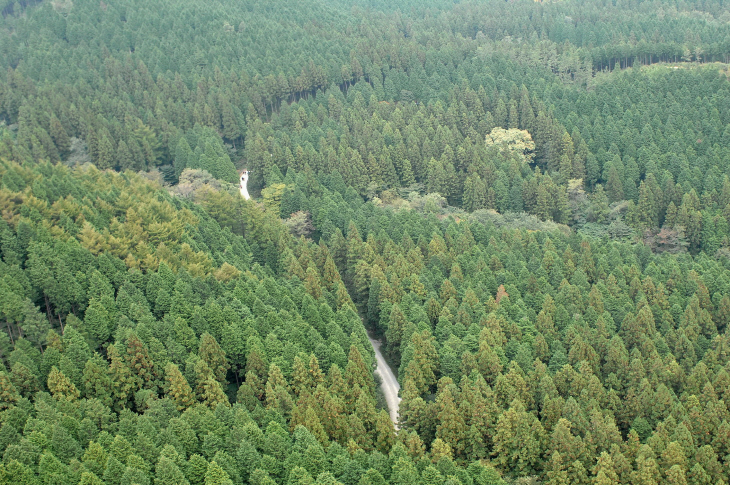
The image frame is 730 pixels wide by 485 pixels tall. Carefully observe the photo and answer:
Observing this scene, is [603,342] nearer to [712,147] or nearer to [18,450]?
[18,450]

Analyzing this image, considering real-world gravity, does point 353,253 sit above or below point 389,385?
above

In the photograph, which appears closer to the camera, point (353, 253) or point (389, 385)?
point (389, 385)

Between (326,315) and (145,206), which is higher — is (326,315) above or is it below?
below

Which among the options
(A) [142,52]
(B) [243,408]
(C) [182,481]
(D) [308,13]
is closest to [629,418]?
(B) [243,408]

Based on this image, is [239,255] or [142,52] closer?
[239,255]

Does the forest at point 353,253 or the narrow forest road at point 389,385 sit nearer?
the forest at point 353,253
